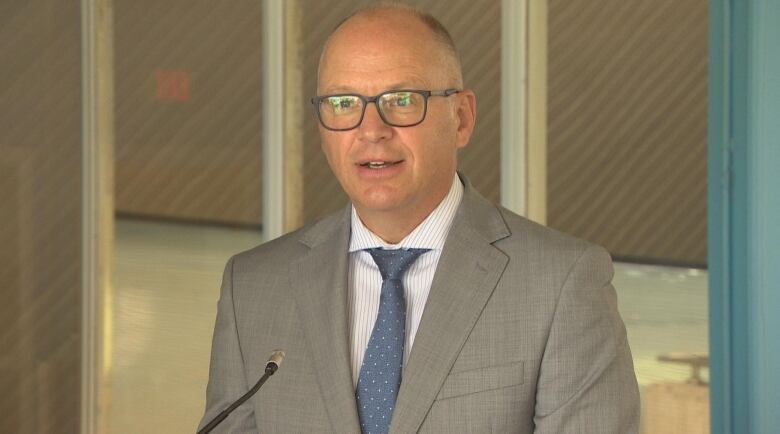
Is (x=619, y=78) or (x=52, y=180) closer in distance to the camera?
(x=619, y=78)

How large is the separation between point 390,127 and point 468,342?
387 millimetres

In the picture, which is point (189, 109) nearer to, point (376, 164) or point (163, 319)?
point (163, 319)

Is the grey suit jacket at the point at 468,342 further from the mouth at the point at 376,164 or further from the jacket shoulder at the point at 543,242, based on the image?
the mouth at the point at 376,164

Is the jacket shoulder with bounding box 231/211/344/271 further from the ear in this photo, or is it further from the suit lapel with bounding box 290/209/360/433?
the ear

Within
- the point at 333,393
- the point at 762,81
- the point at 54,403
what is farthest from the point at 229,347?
the point at 54,403

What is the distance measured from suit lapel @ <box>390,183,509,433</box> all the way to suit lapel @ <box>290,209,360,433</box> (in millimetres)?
105

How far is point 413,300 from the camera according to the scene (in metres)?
2.29

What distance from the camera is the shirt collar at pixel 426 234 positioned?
2.29 m

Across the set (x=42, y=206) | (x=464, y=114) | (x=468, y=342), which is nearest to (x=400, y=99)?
(x=464, y=114)

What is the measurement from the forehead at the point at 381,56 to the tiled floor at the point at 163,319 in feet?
8.52

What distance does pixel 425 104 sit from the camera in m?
2.23

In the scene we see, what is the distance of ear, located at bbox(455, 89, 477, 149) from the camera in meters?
2.35

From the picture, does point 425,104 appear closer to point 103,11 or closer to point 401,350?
point 401,350

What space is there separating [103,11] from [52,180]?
71 cm
